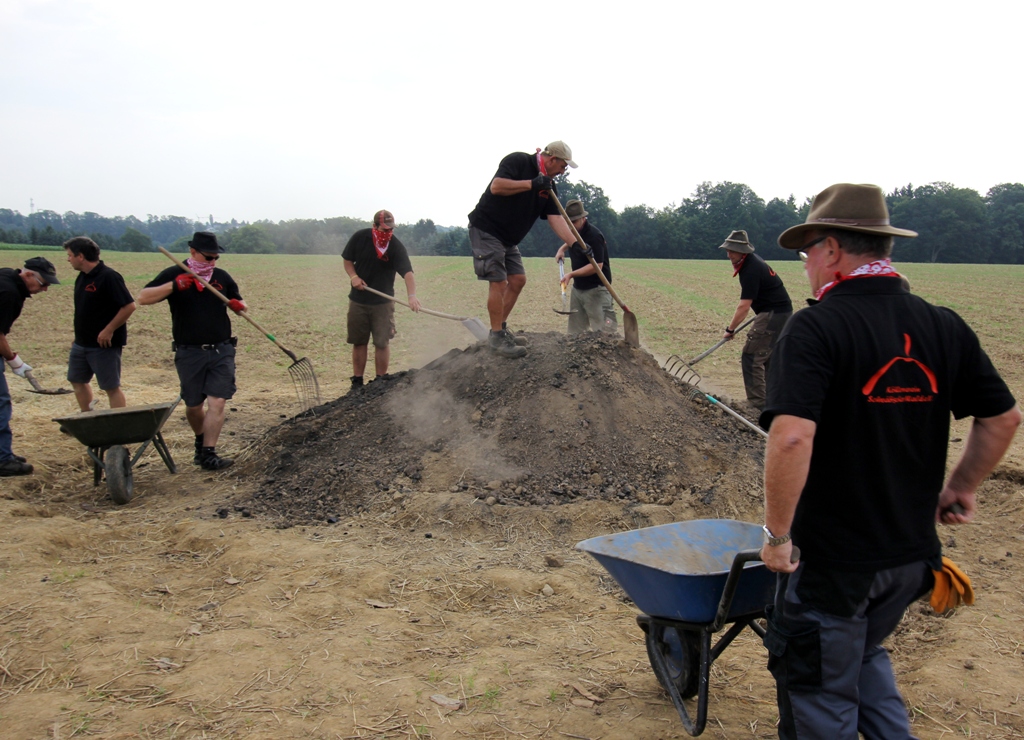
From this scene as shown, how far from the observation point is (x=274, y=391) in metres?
9.95

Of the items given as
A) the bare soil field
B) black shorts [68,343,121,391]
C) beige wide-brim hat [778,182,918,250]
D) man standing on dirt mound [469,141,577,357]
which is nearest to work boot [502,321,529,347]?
man standing on dirt mound [469,141,577,357]

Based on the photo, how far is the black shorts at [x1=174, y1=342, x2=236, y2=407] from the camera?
6.05m

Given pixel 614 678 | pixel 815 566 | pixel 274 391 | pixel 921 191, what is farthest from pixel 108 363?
pixel 921 191

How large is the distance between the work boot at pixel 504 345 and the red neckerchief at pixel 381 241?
1.83 metres

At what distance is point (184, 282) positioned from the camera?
5984 millimetres

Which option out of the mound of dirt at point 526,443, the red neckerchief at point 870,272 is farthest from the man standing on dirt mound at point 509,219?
the red neckerchief at point 870,272

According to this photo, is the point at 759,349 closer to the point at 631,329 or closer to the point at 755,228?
the point at 631,329

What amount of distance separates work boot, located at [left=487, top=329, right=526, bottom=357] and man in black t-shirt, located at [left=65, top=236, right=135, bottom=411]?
A: 124 inches

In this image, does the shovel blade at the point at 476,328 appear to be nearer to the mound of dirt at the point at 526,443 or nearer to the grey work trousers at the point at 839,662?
the mound of dirt at the point at 526,443

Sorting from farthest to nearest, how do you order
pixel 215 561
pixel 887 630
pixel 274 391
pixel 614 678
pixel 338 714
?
pixel 274 391, pixel 215 561, pixel 614 678, pixel 338 714, pixel 887 630

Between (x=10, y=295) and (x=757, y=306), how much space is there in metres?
7.07

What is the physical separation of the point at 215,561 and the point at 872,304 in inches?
160

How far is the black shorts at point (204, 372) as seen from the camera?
19.9ft

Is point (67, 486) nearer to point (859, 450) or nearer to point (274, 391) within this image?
point (274, 391)
